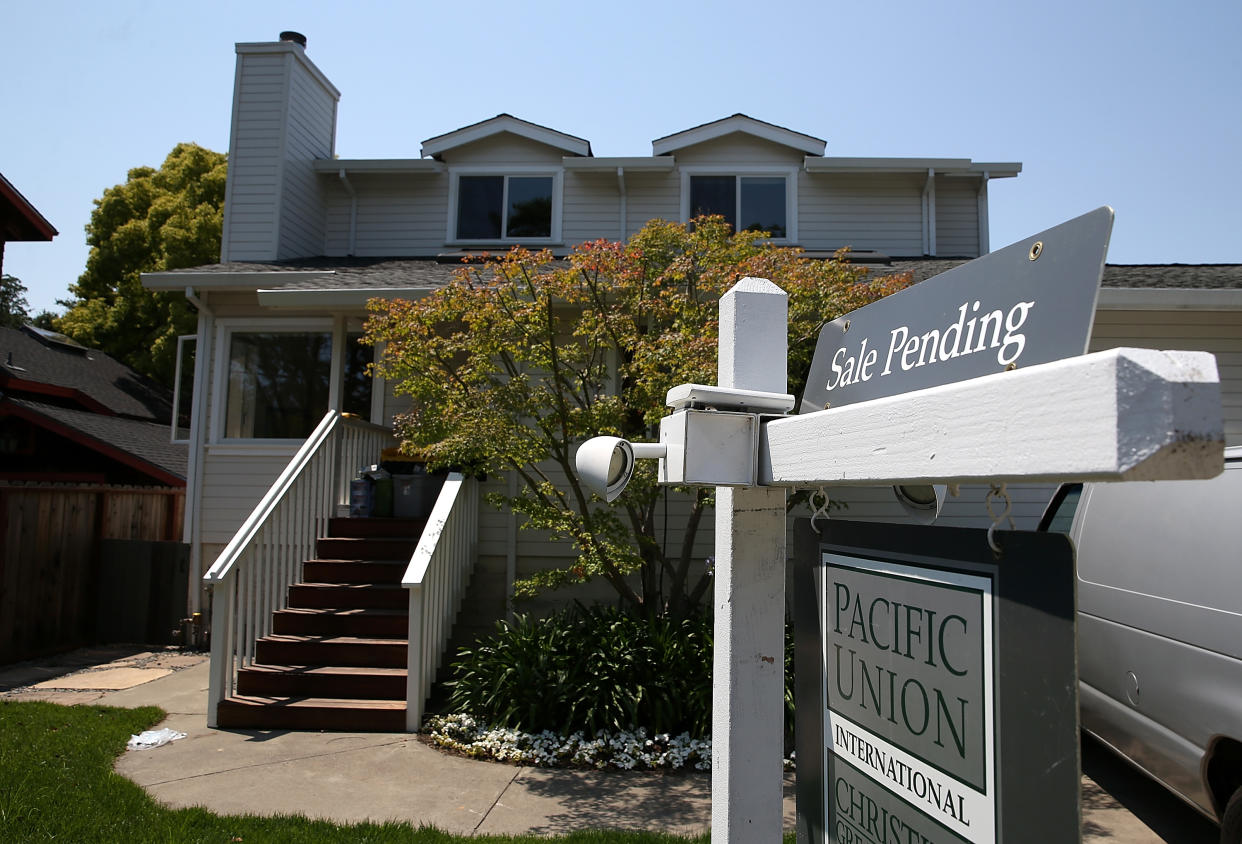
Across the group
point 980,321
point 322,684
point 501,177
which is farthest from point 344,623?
point 501,177

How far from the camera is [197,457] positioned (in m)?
9.66

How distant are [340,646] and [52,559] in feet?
17.2

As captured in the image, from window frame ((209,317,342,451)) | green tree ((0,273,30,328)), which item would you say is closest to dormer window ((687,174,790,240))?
window frame ((209,317,342,451))

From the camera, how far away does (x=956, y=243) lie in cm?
1197

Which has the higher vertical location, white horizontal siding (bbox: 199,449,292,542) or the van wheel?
white horizontal siding (bbox: 199,449,292,542)

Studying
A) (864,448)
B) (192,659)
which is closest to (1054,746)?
(864,448)

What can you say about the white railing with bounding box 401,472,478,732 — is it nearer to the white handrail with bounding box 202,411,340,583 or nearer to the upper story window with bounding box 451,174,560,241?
the white handrail with bounding box 202,411,340,583

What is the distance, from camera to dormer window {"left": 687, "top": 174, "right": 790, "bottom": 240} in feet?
38.6

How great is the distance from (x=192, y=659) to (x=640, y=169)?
8.37m

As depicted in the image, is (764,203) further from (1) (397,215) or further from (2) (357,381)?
(2) (357,381)

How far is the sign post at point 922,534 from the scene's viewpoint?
36.9 inches

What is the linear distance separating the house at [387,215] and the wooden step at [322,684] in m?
3.31

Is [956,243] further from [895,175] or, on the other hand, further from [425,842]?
[425,842]

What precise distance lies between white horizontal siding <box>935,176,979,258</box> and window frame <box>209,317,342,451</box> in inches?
338
